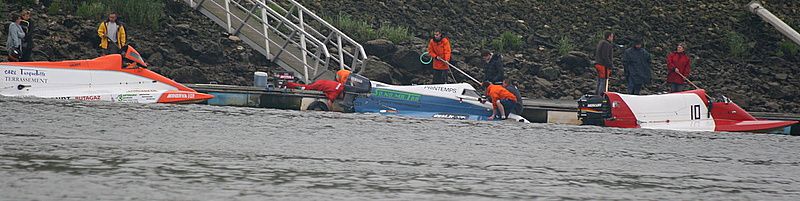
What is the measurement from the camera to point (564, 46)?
1401 inches

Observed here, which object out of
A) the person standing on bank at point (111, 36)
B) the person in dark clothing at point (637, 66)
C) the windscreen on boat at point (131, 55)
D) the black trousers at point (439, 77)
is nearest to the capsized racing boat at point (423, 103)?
the windscreen on boat at point (131, 55)

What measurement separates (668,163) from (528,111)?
9.53 meters

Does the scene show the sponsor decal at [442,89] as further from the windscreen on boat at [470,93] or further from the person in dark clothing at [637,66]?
the person in dark clothing at [637,66]

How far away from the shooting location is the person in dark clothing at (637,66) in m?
27.7

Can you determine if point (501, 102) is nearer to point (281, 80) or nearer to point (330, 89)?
point (330, 89)

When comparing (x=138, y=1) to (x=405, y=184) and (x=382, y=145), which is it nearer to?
(x=382, y=145)

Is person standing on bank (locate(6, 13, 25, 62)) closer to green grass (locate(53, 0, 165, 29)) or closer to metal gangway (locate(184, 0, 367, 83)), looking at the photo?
metal gangway (locate(184, 0, 367, 83))

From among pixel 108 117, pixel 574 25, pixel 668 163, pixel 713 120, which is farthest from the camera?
pixel 574 25

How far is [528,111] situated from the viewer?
83.5 feet

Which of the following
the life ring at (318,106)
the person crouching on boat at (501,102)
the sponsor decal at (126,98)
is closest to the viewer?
the sponsor decal at (126,98)

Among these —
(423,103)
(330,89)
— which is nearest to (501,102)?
(423,103)

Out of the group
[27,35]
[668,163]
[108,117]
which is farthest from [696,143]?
[27,35]

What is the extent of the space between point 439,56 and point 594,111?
17.8 feet

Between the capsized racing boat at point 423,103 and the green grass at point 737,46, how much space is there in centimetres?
1525
